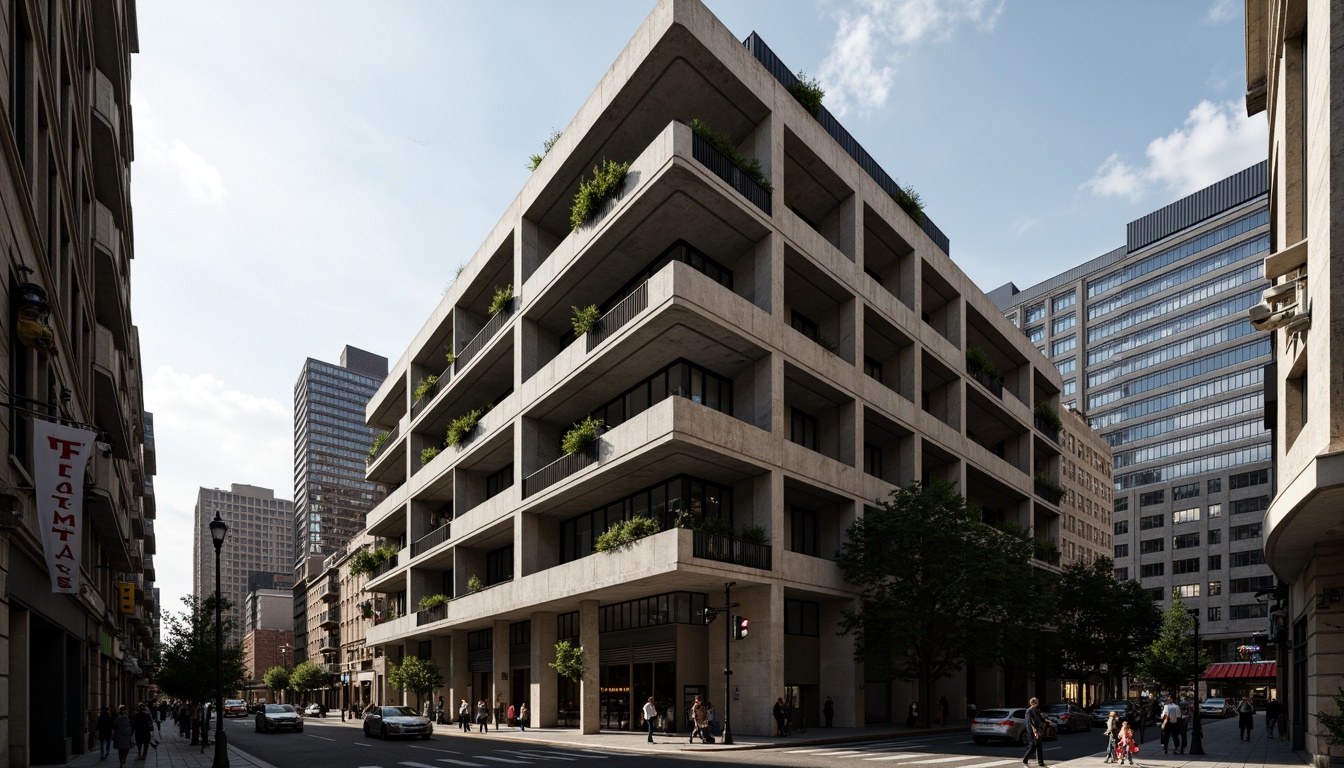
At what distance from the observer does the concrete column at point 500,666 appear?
4669 cm

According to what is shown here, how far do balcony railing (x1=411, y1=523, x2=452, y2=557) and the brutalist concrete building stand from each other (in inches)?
32.6

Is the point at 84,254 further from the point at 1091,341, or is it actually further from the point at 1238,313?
the point at 1091,341

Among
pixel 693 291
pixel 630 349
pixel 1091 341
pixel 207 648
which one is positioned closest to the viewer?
pixel 693 291

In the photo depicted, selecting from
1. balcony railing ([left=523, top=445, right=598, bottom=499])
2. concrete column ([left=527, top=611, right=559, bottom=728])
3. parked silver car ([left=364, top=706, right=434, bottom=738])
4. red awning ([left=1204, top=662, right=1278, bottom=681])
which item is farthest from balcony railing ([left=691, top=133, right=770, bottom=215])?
red awning ([left=1204, top=662, right=1278, bottom=681])

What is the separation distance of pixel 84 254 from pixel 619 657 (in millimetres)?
24828

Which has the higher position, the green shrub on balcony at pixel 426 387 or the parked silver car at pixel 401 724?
the green shrub on balcony at pixel 426 387

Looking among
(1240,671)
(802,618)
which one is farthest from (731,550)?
(1240,671)

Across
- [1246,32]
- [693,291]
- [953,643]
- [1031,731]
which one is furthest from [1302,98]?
[953,643]

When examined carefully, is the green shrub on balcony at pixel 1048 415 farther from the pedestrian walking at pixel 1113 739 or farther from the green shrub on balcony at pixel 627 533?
the pedestrian walking at pixel 1113 739

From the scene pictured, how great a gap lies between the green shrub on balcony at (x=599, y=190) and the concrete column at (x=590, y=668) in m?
15.8

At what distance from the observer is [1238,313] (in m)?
113

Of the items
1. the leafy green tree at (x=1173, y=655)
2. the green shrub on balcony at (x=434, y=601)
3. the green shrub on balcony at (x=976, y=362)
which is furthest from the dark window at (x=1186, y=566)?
the green shrub on balcony at (x=434, y=601)

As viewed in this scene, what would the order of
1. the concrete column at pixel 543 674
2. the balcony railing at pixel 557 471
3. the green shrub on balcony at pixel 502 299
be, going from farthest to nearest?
the green shrub on balcony at pixel 502 299
the concrete column at pixel 543 674
the balcony railing at pixel 557 471

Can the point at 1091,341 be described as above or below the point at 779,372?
above
